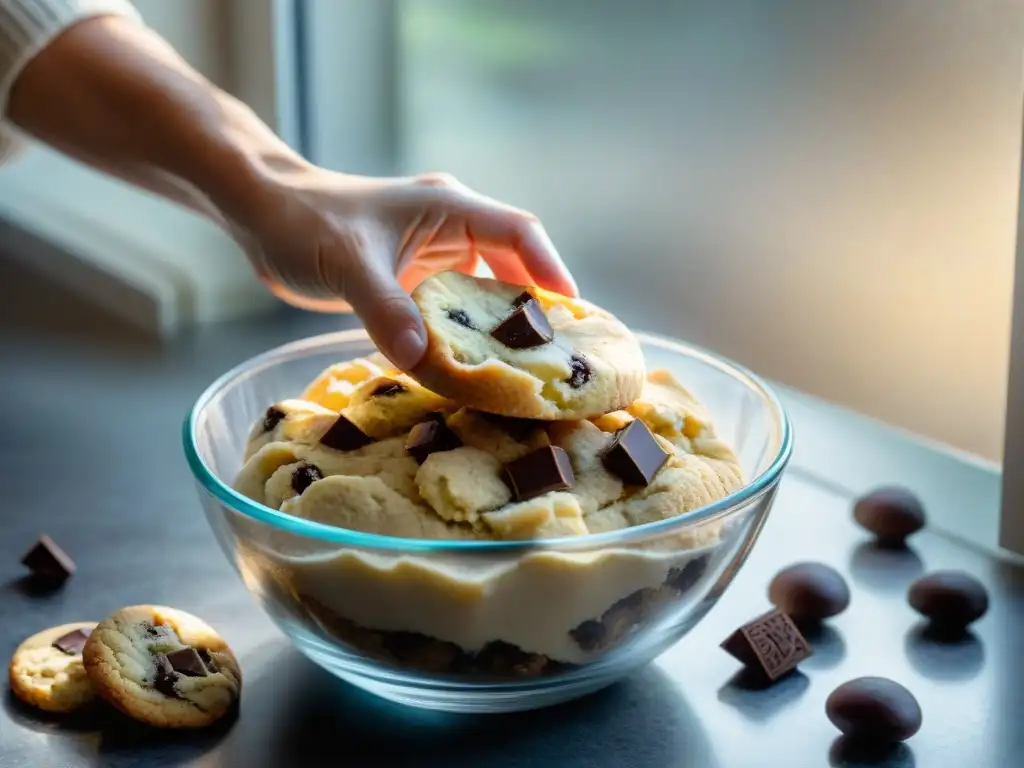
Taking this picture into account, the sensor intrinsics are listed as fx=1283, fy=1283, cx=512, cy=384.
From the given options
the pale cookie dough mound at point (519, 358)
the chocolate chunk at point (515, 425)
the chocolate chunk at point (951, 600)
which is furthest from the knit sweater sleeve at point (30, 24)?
the chocolate chunk at point (951, 600)

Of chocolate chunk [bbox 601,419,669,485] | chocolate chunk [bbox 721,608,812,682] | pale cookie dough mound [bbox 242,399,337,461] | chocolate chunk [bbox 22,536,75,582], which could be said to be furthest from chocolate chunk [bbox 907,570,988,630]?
chocolate chunk [bbox 22,536,75,582]

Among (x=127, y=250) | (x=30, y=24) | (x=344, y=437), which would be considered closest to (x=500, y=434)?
(x=344, y=437)

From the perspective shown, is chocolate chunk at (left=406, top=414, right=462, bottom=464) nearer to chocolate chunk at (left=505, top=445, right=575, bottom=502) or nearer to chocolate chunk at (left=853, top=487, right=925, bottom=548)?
chocolate chunk at (left=505, top=445, right=575, bottom=502)

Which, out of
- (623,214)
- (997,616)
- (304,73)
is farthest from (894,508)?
(304,73)

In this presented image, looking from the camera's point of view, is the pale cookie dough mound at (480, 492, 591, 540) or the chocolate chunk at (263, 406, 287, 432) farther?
the chocolate chunk at (263, 406, 287, 432)

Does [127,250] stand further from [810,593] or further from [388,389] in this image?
[810,593]

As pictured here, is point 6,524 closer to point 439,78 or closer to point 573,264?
point 573,264

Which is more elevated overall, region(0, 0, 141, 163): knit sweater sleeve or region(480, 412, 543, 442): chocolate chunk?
region(0, 0, 141, 163): knit sweater sleeve
